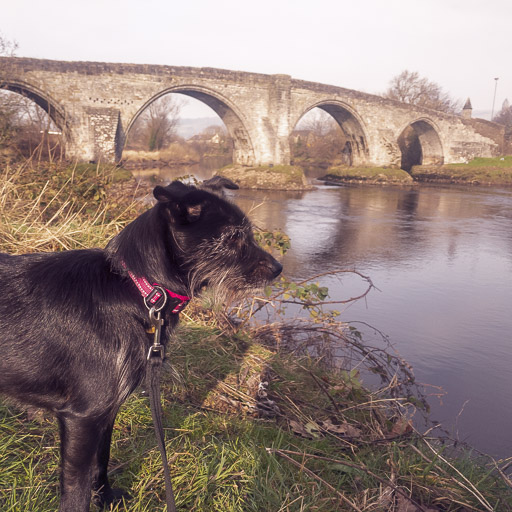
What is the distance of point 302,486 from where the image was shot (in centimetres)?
260

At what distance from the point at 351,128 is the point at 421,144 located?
1235cm

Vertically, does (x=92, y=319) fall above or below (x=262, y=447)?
above

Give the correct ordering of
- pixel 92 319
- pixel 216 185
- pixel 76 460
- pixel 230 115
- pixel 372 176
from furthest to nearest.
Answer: pixel 372 176
pixel 230 115
pixel 216 185
pixel 92 319
pixel 76 460

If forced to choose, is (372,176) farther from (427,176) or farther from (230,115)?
(230,115)

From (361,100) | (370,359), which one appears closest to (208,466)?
(370,359)

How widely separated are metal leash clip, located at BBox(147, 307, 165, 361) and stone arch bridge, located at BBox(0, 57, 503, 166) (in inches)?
534

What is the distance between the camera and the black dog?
81.7 inches

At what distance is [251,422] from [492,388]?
3288mm

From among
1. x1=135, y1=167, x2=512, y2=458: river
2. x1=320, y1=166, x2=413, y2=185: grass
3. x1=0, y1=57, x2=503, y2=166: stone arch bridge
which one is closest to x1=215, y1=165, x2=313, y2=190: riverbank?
x1=0, y1=57, x2=503, y2=166: stone arch bridge

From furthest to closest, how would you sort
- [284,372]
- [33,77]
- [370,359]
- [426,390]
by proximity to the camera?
[33,77] → [370,359] → [426,390] → [284,372]

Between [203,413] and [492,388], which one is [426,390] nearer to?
[492,388]

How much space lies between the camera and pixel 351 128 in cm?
4044

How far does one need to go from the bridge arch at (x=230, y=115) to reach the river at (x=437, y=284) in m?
13.2

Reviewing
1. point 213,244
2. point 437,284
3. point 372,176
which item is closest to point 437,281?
point 437,284
